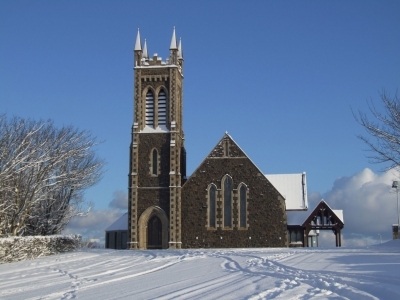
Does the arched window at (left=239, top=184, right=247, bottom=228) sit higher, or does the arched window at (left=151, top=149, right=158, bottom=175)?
the arched window at (left=151, top=149, right=158, bottom=175)

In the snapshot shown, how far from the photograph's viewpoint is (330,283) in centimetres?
1485

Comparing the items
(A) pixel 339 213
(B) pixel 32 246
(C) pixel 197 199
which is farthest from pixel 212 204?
(B) pixel 32 246

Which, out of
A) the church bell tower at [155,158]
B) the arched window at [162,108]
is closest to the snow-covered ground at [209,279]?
the church bell tower at [155,158]

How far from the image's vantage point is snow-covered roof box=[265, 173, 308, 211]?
4581cm

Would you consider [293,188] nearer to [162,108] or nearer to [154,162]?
[154,162]

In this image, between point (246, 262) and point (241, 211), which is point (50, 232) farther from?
point (246, 262)

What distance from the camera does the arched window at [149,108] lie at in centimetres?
4375

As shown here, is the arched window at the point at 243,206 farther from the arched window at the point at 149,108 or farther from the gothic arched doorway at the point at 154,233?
the arched window at the point at 149,108

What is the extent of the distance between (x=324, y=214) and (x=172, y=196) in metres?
11.6

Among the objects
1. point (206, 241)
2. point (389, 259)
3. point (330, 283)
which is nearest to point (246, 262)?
point (389, 259)

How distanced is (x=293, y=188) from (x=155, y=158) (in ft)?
39.4

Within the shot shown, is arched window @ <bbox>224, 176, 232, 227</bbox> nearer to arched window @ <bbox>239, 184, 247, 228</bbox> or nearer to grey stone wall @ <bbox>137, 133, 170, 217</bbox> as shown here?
arched window @ <bbox>239, 184, 247, 228</bbox>

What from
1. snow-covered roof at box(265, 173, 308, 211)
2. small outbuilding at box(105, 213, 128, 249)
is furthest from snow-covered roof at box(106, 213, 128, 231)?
snow-covered roof at box(265, 173, 308, 211)

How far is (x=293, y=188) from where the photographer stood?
4716 cm
